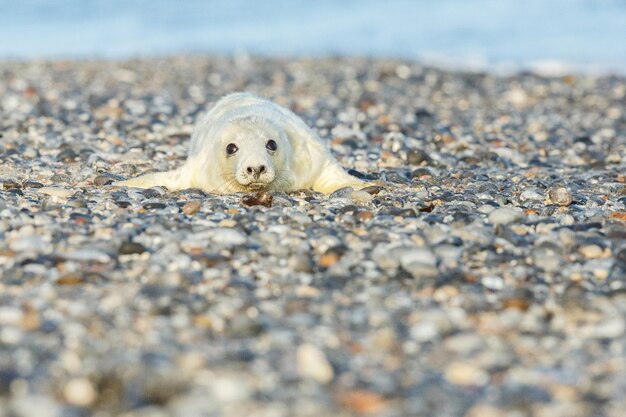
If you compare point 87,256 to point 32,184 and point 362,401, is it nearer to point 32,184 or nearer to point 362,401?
point 362,401

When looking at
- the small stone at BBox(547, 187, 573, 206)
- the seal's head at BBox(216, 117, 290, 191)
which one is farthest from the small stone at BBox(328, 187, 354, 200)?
the small stone at BBox(547, 187, 573, 206)

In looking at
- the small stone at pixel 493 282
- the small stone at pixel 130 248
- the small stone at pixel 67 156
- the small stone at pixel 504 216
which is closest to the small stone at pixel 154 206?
the small stone at pixel 130 248

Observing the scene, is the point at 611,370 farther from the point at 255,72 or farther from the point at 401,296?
the point at 255,72

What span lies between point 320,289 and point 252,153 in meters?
2.26

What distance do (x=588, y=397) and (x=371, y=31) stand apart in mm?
21734

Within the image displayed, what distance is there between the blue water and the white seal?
1146 centimetres

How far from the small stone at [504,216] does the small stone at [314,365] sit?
241 cm

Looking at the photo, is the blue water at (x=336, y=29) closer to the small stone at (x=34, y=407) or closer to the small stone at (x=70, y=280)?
the small stone at (x=70, y=280)

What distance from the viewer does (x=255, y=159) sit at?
A: 6.81 m

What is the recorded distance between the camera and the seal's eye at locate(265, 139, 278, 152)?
7105mm

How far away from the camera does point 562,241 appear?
5.56 meters

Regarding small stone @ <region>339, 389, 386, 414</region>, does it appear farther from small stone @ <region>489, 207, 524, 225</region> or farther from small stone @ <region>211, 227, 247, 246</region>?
small stone @ <region>489, 207, 524, 225</region>

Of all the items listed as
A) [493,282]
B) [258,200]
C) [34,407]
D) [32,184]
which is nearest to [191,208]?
[258,200]

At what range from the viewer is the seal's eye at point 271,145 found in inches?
280
